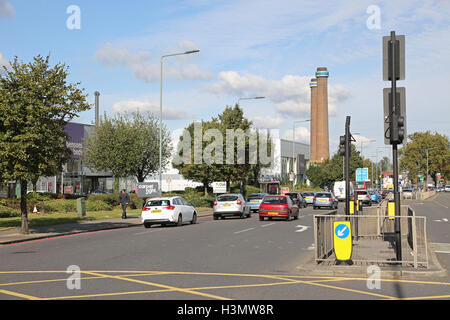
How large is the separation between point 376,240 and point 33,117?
13.0 metres

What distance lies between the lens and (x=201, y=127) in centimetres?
5516

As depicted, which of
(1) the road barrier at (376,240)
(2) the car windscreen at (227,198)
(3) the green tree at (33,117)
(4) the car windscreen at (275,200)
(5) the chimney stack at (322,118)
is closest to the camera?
(1) the road barrier at (376,240)

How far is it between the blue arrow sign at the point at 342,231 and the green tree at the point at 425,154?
393 ft

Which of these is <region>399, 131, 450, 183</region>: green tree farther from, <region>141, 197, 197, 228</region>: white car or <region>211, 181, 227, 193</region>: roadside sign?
<region>141, 197, 197, 228</region>: white car

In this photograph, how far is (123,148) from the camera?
188 feet

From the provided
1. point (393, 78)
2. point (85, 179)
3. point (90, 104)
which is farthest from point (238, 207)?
point (85, 179)

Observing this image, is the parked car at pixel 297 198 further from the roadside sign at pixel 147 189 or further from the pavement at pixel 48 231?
the pavement at pixel 48 231

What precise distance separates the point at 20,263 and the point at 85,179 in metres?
74.7

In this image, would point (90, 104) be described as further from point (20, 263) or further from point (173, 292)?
point (173, 292)

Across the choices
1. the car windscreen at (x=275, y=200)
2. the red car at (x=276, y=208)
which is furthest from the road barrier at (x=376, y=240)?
the car windscreen at (x=275, y=200)

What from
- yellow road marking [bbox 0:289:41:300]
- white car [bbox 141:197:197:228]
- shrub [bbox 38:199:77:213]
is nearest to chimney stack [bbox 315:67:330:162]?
shrub [bbox 38:199:77:213]

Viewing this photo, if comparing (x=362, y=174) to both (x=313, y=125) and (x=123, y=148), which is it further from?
(x=123, y=148)

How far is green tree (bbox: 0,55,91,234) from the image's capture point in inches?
794

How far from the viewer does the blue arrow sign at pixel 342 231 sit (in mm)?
12144
